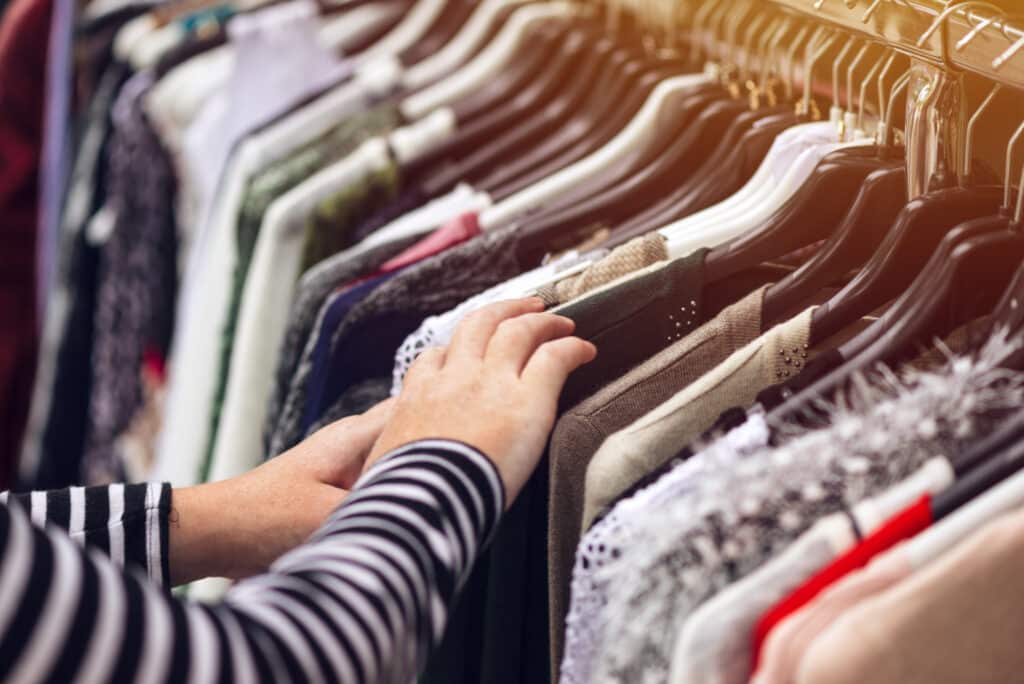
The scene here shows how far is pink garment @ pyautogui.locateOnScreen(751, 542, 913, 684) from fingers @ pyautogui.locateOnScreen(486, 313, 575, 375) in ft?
0.63

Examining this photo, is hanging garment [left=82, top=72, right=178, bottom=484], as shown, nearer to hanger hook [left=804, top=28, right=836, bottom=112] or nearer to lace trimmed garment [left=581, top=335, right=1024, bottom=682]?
hanger hook [left=804, top=28, right=836, bottom=112]

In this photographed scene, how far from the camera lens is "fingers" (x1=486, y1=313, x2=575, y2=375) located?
1.94 ft

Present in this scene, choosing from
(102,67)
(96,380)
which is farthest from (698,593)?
(102,67)

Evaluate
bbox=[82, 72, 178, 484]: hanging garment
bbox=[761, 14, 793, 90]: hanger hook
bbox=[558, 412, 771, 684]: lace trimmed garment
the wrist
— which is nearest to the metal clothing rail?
bbox=[761, 14, 793, 90]: hanger hook

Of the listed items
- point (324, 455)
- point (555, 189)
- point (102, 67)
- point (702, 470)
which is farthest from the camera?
point (102, 67)

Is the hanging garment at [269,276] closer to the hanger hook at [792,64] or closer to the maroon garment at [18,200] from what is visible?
the hanger hook at [792,64]

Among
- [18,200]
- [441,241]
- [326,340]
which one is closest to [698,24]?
[441,241]

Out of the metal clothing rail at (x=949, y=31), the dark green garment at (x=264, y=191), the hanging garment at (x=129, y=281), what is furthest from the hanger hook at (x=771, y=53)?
the hanging garment at (x=129, y=281)

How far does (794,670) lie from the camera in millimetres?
446

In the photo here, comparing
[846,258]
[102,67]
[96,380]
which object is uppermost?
[846,258]

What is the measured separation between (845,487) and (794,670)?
0.08m

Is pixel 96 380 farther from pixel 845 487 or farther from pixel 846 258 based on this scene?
pixel 845 487

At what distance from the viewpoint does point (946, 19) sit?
65 cm

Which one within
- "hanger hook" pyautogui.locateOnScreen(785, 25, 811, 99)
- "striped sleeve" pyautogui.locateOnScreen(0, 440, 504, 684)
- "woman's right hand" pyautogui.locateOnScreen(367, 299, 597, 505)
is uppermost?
"hanger hook" pyautogui.locateOnScreen(785, 25, 811, 99)
